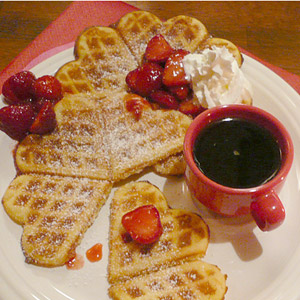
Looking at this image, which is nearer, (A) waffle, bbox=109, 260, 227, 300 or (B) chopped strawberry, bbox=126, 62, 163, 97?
(A) waffle, bbox=109, 260, 227, 300

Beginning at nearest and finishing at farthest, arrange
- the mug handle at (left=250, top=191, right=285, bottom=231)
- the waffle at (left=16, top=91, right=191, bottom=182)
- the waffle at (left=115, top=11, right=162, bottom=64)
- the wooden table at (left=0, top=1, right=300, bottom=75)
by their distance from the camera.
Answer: the mug handle at (left=250, top=191, right=285, bottom=231) → the waffle at (left=16, top=91, right=191, bottom=182) → the waffle at (left=115, top=11, right=162, bottom=64) → the wooden table at (left=0, top=1, right=300, bottom=75)

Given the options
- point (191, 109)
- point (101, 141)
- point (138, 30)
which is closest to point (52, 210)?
point (101, 141)

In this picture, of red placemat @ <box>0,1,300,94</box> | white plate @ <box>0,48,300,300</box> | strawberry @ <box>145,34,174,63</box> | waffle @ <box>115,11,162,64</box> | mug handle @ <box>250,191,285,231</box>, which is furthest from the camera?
red placemat @ <box>0,1,300,94</box>

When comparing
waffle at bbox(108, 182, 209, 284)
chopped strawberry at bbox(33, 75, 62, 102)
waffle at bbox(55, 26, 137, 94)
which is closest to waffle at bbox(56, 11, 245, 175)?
waffle at bbox(55, 26, 137, 94)

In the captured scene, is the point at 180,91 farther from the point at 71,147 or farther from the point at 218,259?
the point at 218,259

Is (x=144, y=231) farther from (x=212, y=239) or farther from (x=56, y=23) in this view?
(x=56, y=23)

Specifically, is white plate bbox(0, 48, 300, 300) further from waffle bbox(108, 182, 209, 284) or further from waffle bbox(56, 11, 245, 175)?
waffle bbox(56, 11, 245, 175)
